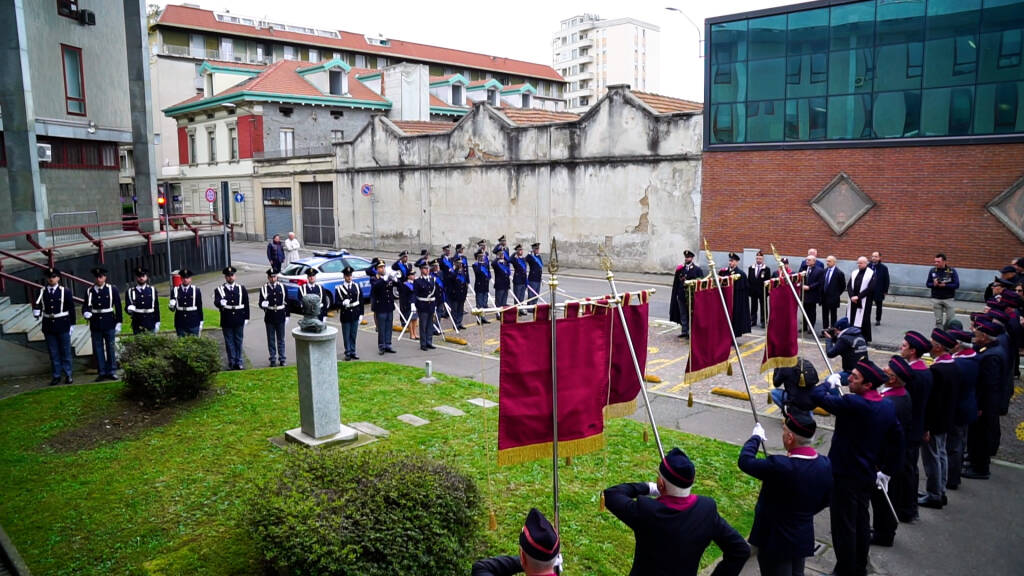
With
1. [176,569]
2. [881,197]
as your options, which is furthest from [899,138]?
[176,569]

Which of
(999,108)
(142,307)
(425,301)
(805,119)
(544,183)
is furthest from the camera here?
(544,183)

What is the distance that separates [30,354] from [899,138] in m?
23.9

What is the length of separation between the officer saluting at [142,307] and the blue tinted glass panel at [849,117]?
816 inches

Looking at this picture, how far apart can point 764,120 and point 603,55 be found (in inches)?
3086

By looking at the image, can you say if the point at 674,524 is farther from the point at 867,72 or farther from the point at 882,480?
the point at 867,72

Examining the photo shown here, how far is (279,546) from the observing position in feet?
16.7

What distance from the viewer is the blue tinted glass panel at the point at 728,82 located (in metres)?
24.8

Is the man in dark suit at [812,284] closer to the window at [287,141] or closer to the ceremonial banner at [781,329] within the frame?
the ceremonial banner at [781,329]

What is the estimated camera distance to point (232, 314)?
13.6 metres

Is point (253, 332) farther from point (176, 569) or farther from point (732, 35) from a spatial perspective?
point (732, 35)

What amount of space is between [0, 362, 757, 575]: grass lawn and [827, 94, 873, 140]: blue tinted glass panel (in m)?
16.8

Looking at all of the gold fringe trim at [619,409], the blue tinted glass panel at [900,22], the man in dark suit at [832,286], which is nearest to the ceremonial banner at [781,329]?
the gold fringe trim at [619,409]

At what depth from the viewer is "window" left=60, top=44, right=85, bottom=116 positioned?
2530 centimetres

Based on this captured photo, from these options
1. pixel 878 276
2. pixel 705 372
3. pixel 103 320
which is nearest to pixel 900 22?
pixel 878 276
